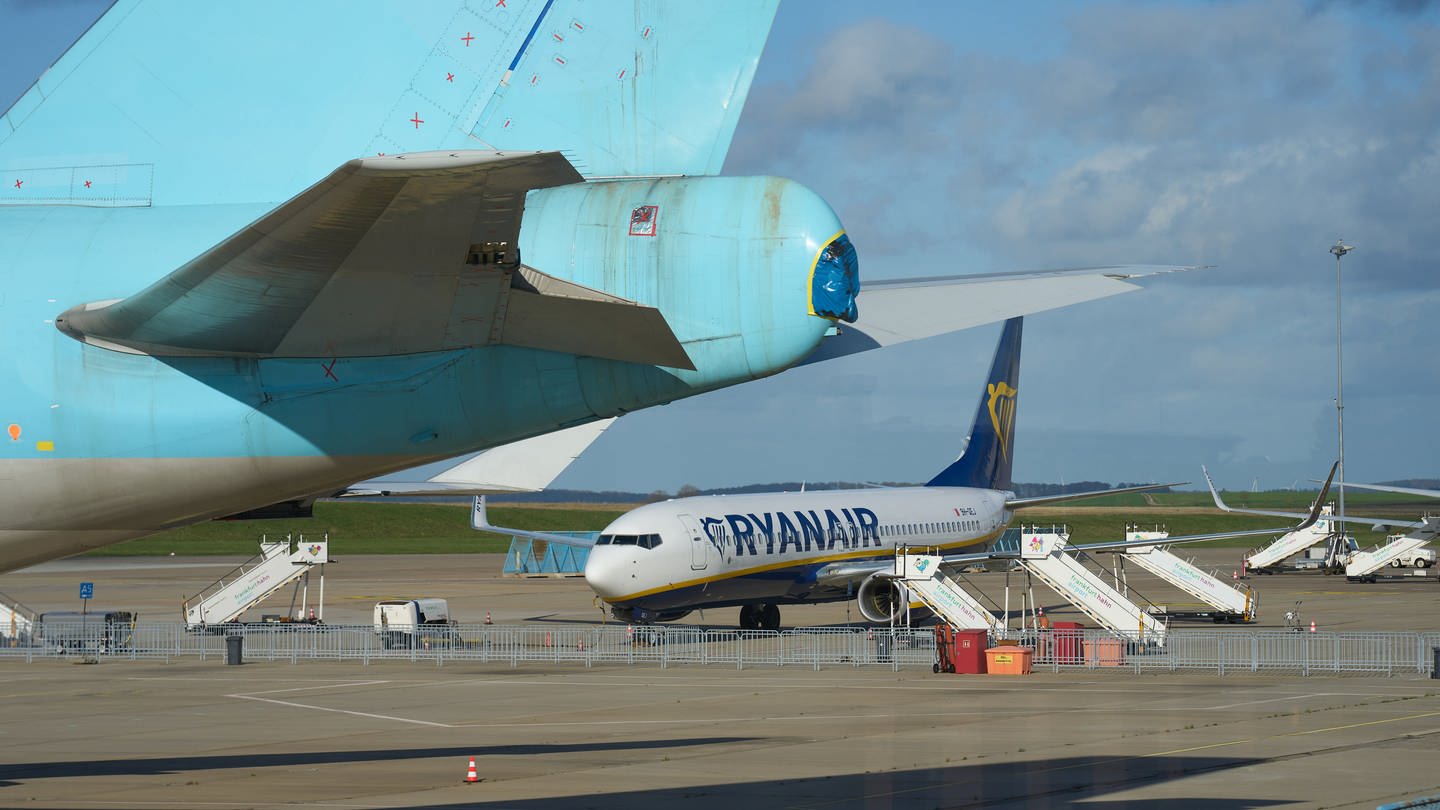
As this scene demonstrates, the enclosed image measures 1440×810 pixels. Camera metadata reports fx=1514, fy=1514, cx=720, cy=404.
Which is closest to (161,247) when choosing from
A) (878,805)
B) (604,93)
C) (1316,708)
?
(604,93)

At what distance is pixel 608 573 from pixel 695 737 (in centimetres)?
1495

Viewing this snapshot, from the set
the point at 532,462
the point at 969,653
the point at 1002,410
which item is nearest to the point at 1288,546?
the point at 1002,410

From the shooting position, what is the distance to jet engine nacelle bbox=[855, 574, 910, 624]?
4178 cm

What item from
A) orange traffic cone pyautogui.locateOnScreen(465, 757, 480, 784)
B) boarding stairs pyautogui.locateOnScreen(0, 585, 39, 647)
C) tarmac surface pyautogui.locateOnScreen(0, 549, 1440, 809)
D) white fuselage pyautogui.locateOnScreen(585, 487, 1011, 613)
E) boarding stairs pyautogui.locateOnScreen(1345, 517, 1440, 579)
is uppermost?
white fuselage pyautogui.locateOnScreen(585, 487, 1011, 613)

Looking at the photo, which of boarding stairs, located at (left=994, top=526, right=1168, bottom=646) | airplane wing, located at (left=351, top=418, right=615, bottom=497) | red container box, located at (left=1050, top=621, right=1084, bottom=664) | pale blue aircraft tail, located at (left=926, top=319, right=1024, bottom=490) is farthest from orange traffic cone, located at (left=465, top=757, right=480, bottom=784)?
pale blue aircraft tail, located at (left=926, top=319, right=1024, bottom=490)

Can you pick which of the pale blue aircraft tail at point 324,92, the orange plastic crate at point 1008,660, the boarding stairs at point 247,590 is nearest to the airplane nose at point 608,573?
the boarding stairs at point 247,590

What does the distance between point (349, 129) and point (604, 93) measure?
1865 millimetres

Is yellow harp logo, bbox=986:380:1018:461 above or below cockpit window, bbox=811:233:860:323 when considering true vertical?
above

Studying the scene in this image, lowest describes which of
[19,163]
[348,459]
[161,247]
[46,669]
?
[46,669]

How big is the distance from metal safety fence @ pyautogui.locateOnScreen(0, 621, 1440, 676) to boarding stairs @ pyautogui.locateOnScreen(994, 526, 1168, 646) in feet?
1.91

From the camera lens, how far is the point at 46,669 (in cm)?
3522

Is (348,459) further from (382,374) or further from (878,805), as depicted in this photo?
(878,805)

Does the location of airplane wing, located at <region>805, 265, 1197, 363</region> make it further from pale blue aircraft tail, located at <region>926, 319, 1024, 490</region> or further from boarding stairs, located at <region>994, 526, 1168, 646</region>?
pale blue aircraft tail, located at <region>926, 319, 1024, 490</region>

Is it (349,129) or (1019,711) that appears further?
(1019,711)
